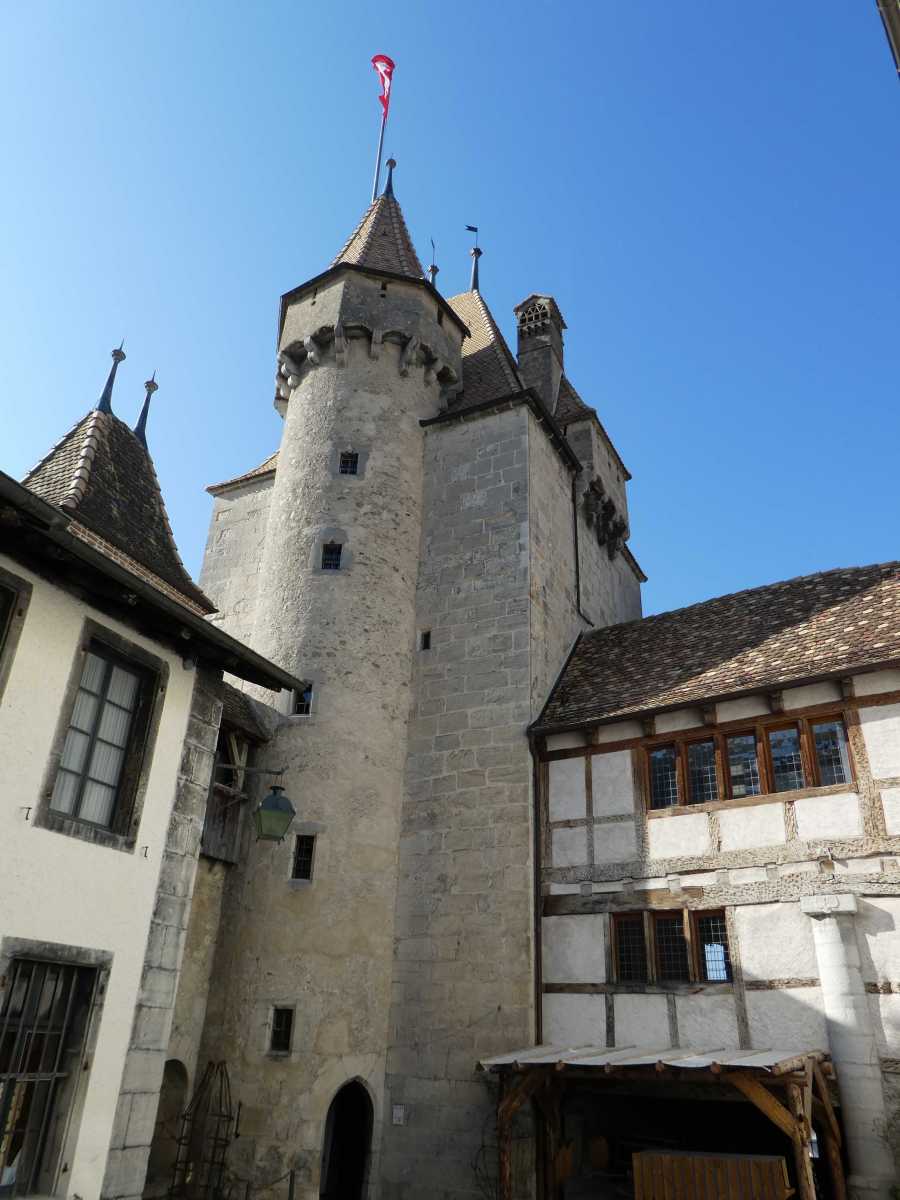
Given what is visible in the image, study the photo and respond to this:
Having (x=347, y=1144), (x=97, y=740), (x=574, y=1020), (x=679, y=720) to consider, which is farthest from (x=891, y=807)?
(x=347, y=1144)

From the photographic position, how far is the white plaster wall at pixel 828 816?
1028 cm

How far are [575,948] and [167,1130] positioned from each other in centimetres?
538

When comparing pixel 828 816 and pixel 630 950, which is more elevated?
pixel 828 816

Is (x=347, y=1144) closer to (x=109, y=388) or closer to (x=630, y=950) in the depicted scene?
(x=630, y=950)

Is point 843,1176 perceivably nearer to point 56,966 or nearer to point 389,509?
point 56,966

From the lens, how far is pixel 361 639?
1427 cm

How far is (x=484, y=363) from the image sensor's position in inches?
731

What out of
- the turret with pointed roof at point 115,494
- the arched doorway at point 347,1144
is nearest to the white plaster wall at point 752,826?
the arched doorway at point 347,1144

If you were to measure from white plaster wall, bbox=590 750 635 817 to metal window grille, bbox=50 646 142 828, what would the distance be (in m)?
6.63

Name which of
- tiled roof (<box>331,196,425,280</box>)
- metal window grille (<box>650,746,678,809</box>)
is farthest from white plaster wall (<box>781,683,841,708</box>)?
tiled roof (<box>331,196,425,280</box>)

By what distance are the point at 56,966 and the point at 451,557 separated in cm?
970

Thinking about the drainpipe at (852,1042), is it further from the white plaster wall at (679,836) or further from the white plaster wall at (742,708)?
the white plaster wall at (742,708)

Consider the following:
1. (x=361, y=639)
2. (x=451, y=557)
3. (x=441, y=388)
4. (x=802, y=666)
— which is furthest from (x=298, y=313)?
(x=802, y=666)

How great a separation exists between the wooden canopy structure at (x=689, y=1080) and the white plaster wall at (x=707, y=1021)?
172 millimetres
